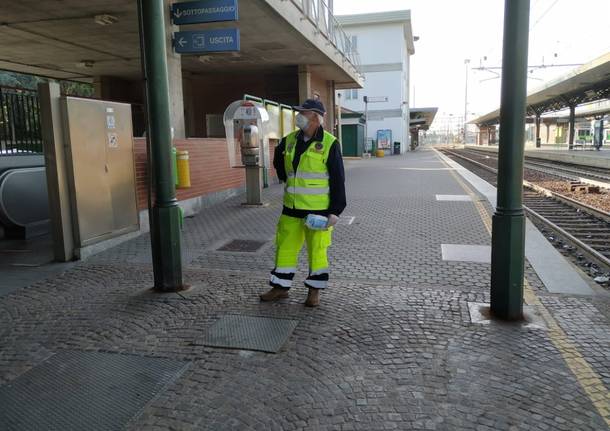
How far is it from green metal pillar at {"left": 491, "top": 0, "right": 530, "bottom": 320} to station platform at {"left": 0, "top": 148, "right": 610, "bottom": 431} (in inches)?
10.6

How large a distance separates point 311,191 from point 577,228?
653 cm

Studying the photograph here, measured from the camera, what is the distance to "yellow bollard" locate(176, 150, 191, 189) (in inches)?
374

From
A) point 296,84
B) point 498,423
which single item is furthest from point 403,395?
point 296,84

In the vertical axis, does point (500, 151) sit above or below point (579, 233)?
above

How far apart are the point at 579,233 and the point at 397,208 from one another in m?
3.28

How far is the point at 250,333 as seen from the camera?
4.12 metres

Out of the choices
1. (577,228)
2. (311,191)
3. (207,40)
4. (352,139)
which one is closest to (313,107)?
(311,191)

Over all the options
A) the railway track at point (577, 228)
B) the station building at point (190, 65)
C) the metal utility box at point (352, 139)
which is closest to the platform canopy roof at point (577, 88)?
the metal utility box at point (352, 139)

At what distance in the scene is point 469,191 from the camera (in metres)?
13.3

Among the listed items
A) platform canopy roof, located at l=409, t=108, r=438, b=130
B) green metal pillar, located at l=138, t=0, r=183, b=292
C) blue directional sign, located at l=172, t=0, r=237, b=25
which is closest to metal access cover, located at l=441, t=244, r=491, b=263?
green metal pillar, located at l=138, t=0, r=183, b=292

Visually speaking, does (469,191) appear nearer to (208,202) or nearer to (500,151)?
(208,202)

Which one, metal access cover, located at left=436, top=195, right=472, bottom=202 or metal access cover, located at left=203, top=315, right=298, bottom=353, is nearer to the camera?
metal access cover, located at left=203, top=315, right=298, bottom=353

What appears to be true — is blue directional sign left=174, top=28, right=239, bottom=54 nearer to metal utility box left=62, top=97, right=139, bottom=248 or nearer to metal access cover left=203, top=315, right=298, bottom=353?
metal utility box left=62, top=97, right=139, bottom=248

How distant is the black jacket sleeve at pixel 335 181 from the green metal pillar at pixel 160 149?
162 centimetres
